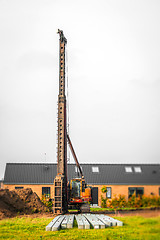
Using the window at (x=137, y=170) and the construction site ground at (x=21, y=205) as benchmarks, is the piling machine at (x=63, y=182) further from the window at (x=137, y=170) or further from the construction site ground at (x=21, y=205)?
the window at (x=137, y=170)

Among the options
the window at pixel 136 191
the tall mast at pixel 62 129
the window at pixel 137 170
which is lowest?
the window at pixel 136 191

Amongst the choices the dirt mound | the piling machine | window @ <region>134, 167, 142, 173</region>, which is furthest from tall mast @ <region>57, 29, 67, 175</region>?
window @ <region>134, 167, 142, 173</region>

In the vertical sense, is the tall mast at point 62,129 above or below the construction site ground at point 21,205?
above

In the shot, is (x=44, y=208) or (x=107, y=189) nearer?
(x=44, y=208)

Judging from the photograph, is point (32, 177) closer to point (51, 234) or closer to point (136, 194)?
point (51, 234)

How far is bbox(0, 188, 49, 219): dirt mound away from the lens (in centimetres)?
1752

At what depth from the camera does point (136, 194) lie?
281cm

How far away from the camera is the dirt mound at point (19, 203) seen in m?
17.5

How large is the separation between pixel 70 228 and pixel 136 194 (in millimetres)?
6742

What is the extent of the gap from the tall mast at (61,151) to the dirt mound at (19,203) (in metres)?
1.25

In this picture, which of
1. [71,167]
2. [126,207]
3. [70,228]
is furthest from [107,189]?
[126,207]

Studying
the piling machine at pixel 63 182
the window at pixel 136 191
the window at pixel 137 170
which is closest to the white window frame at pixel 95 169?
the piling machine at pixel 63 182

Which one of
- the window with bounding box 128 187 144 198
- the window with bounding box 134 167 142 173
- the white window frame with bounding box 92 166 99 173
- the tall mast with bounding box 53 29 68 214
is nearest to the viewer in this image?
the window with bounding box 128 187 144 198

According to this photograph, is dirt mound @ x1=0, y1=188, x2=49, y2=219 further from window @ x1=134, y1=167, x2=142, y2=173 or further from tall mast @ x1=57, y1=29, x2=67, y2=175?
window @ x1=134, y1=167, x2=142, y2=173
